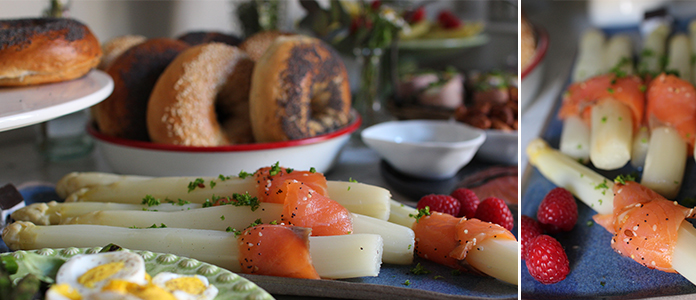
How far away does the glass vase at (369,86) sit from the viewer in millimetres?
1949

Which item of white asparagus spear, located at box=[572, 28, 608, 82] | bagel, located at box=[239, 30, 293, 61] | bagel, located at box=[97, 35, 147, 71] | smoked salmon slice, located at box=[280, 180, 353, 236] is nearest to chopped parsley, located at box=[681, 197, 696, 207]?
smoked salmon slice, located at box=[280, 180, 353, 236]

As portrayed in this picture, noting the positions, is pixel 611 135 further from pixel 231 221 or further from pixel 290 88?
pixel 231 221

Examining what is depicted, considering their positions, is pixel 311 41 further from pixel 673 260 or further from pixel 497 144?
pixel 673 260

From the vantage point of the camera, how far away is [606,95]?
4.96 feet

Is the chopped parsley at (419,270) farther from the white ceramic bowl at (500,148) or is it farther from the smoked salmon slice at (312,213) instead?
the white ceramic bowl at (500,148)

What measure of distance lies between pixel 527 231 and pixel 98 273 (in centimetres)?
79

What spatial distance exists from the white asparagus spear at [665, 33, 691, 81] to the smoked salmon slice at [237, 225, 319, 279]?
1782 millimetres

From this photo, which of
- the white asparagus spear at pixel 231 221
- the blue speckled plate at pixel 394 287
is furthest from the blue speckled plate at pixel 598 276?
the white asparagus spear at pixel 231 221

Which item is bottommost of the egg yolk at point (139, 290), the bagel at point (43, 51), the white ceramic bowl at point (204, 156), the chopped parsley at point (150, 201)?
the white ceramic bowl at point (204, 156)

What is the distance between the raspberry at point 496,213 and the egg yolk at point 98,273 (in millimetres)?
674

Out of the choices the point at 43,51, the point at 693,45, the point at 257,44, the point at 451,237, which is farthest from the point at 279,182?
the point at 693,45

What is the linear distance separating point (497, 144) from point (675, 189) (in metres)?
0.50

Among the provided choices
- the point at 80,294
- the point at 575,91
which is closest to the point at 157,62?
the point at 80,294

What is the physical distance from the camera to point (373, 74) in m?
1.97
